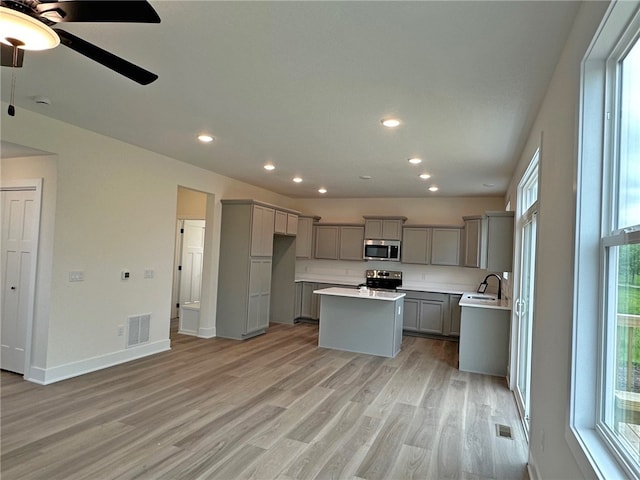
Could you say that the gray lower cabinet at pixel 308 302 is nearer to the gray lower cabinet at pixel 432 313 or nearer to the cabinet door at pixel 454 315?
the gray lower cabinet at pixel 432 313

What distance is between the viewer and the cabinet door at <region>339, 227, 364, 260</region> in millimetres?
8023

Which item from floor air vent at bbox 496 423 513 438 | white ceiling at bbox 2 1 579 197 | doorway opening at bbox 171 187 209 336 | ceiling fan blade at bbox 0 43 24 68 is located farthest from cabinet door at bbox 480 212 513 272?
doorway opening at bbox 171 187 209 336

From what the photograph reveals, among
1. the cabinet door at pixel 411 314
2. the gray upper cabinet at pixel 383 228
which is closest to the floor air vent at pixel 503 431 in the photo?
the cabinet door at pixel 411 314

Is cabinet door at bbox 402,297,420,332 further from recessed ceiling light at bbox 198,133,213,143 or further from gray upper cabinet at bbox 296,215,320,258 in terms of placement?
recessed ceiling light at bbox 198,133,213,143

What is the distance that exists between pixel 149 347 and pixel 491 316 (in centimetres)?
458

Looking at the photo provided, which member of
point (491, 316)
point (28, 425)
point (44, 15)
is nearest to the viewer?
point (44, 15)

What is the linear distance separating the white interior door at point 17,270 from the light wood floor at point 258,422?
1.20 ft

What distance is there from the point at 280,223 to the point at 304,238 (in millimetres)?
1085

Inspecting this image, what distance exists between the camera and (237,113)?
3424mm

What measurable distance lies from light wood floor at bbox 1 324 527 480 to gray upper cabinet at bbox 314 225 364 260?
131 inches

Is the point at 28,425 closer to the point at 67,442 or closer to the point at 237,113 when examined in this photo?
the point at 67,442

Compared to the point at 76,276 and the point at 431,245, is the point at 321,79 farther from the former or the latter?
the point at 431,245

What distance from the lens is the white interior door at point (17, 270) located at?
13.5ft

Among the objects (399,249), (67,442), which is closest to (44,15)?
(67,442)
